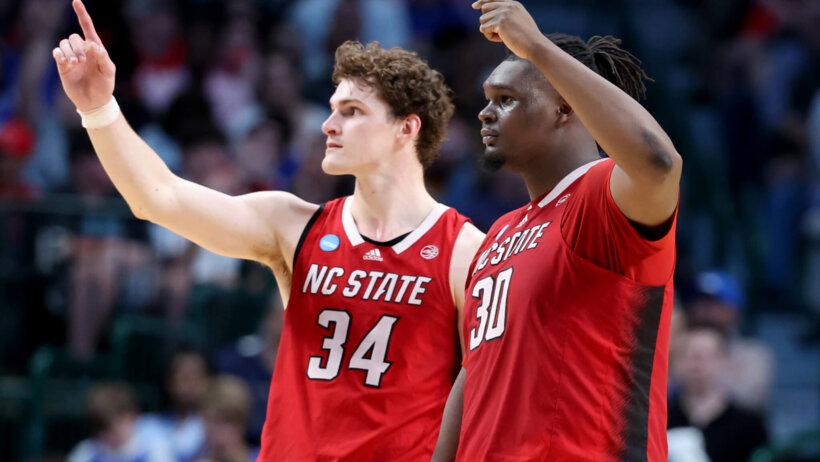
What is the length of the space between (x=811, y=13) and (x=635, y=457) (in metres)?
9.55

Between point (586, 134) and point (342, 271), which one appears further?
point (342, 271)

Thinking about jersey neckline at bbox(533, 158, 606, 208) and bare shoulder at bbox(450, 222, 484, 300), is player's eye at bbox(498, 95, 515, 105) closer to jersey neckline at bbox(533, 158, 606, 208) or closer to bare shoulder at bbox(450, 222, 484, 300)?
jersey neckline at bbox(533, 158, 606, 208)

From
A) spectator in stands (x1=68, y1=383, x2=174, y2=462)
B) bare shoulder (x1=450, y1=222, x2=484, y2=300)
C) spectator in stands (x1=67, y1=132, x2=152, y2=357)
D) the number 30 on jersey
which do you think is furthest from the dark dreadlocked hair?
spectator in stands (x1=67, y1=132, x2=152, y2=357)

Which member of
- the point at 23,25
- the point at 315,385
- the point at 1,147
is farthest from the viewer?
the point at 23,25

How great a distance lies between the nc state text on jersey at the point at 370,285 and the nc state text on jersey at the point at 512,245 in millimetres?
815

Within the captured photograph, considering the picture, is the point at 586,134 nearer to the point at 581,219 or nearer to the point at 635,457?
the point at 581,219

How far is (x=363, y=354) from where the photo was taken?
4.54 m

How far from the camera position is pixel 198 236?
14.9 feet

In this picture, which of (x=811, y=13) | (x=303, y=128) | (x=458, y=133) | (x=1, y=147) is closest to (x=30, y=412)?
(x=1, y=147)

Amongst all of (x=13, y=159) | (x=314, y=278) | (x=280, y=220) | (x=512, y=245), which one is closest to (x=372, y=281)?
(x=314, y=278)

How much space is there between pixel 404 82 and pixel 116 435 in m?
3.70

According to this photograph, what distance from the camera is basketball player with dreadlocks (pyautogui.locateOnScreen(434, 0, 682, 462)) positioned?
3.05 metres

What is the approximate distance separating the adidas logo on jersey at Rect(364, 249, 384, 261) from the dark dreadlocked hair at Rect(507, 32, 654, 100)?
1.22 metres

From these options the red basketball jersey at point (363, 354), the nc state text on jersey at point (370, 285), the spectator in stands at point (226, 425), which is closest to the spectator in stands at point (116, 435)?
the spectator in stands at point (226, 425)
